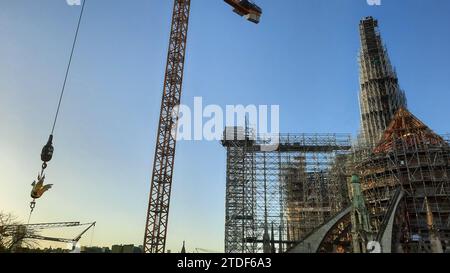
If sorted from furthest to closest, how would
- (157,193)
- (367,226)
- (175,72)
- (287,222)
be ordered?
1. (287,222)
2. (175,72)
3. (157,193)
4. (367,226)

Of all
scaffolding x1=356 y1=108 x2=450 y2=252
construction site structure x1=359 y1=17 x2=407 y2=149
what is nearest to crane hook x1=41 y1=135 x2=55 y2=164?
scaffolding x1=356 y1=108 x2=450 y2=252

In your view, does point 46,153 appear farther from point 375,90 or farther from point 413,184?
point 375,90

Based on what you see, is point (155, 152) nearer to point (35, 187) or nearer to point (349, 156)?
point (35, 187)

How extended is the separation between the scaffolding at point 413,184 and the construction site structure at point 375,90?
17730 millimetres

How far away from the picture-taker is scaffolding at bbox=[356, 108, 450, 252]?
3566 centimetres

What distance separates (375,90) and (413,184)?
3085 centimetres

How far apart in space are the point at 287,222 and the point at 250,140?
47.9 ft

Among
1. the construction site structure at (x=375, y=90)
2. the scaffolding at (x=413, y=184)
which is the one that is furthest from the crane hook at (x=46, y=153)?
the construction site structure at (x=375, y=90)

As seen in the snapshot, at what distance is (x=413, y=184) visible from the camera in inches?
1506

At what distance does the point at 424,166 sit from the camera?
126 feet

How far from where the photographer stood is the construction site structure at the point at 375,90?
61.2 metres

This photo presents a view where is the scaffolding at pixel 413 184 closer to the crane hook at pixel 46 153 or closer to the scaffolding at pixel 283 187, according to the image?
the scaffolding at pixel 283 187

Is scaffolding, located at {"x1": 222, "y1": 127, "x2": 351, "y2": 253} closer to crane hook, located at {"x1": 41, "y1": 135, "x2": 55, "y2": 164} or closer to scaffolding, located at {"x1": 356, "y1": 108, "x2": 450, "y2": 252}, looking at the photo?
scaffolding, located at {"x1": 356, "y1": 108, "x2": 450, "y2": 252}
